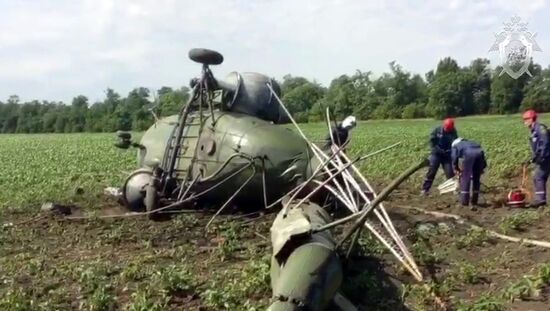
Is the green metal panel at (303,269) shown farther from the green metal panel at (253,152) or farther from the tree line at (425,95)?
the tree line at (425,95)

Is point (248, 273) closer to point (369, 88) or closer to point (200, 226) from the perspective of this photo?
point (200, 226)

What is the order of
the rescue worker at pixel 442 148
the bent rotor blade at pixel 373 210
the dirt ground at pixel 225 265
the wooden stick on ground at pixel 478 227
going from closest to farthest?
the dirt ground at pixel 225 265 < the bent rotor blade at pixel 373 210 < the wooden stick on ground at pixel 478 227 < the rescue worker at pixel 442 148

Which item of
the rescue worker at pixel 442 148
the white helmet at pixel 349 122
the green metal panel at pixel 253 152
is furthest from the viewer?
the rescue worker at pixel 442 148

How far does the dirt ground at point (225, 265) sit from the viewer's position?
6.81 metres

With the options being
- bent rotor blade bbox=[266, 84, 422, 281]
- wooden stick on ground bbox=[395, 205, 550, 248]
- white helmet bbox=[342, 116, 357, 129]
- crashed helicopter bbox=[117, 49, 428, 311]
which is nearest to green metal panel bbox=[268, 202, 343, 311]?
bent rotor blade bbox=[266, 84, 422, 281]

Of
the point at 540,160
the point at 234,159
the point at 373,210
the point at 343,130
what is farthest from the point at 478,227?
the point at 373,210

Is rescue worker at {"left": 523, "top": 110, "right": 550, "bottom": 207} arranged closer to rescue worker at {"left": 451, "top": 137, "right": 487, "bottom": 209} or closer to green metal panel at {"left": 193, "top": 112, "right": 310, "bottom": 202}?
rescue worker at {"left": 451, "top": 137, "right": 487, "bottom": 209}

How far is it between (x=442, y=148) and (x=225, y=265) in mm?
7859

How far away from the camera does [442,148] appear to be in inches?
599

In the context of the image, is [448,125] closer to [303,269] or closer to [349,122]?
[349,122]

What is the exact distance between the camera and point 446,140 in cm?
1527

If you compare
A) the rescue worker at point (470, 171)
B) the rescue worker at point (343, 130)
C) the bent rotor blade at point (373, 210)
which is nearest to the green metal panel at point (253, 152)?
the bent rotor blade at point (373, 210)

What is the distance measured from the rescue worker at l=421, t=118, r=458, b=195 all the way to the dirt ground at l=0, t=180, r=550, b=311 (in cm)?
309

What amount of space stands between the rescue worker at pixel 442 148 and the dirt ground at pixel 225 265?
10.1ft
